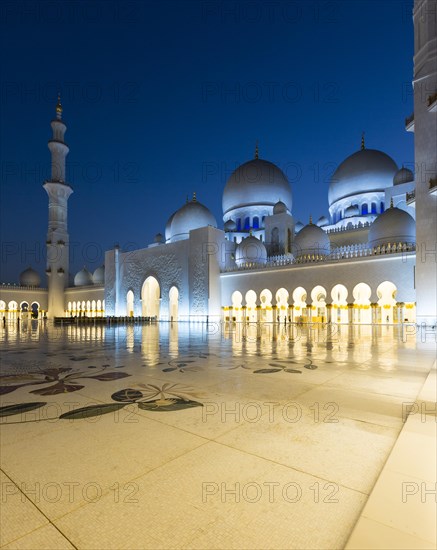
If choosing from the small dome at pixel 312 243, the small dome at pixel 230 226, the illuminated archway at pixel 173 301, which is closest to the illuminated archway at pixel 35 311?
the illuminated archway at pixel 173 301

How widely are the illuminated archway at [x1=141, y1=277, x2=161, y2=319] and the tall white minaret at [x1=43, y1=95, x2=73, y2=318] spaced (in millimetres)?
10800

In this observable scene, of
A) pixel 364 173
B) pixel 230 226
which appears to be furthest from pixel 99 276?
pixel 364 173

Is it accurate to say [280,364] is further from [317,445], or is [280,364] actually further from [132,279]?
[132,279]

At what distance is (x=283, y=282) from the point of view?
17719 mm

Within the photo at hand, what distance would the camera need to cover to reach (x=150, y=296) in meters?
24.9

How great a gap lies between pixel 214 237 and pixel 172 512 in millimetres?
19458

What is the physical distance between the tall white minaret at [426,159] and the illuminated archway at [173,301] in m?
14.4

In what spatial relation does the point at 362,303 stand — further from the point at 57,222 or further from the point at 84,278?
the point at 84,278

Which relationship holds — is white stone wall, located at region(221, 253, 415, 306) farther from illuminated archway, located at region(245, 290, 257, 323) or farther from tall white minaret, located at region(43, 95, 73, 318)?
tall white minaret, located at region(43, 95, 73, 318)

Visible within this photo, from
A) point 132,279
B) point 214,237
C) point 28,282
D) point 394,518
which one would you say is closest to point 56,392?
point 394,518

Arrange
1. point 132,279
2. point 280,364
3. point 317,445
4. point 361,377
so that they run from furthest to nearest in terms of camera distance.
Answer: point 132,279 < point 280,364 < point 361,377 < point 317,445

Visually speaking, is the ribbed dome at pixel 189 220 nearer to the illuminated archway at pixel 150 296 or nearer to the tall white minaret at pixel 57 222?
the illuminated archway at pixel 150 296

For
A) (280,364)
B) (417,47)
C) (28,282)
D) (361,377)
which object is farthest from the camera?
(28,282)

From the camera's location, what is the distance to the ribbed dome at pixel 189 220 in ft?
79.6
